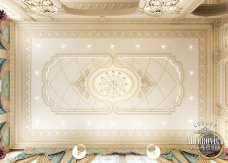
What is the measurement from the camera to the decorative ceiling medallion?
5414 mm

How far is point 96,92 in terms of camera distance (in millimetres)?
5430

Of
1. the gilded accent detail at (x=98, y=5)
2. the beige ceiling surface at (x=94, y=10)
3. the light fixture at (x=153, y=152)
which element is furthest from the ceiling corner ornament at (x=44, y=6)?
the light fixture at (x=153, y=152)

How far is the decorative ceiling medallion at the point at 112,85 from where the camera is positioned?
541cm

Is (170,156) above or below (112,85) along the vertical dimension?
below

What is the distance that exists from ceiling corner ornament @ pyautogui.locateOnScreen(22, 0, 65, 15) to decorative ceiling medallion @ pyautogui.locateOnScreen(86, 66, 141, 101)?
5.98ft

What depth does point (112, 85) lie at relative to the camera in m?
5.44

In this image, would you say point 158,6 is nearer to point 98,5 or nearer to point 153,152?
point 98,5

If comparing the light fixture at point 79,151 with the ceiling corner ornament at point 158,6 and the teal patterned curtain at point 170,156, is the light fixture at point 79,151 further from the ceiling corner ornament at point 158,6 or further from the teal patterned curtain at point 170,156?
the ceiling corner ornament at point 158,6

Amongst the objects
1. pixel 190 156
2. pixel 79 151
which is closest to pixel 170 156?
pixel 190 156

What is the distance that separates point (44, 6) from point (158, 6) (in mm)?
2267

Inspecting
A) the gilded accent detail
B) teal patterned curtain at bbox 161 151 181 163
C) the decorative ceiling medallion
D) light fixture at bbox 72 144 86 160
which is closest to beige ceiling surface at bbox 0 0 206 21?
the gilded accent detail

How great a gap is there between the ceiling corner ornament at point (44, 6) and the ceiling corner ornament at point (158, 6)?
1.64 m

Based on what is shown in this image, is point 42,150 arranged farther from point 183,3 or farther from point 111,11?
point 183,3

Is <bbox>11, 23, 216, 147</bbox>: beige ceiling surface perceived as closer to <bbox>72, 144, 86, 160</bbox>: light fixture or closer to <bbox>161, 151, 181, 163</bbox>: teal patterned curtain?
<bbox>161, 151, 181, 163</bbox>: teal patterned curtain
